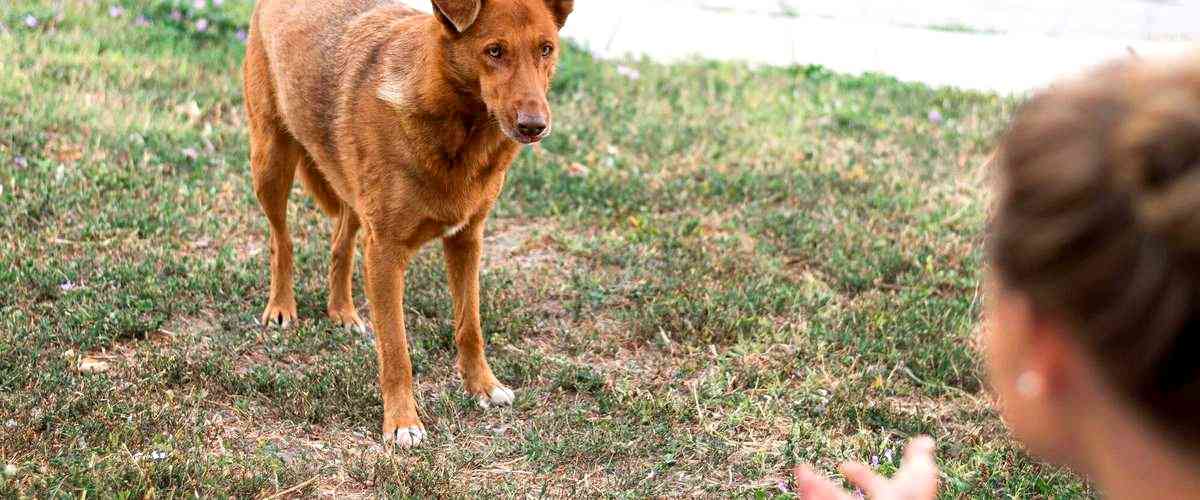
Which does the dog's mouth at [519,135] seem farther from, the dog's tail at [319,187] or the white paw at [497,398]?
the dog's tail at [319,187]

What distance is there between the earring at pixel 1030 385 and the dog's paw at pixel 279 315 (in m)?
4.33

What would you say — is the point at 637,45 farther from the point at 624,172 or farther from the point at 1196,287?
the point at 1196,287

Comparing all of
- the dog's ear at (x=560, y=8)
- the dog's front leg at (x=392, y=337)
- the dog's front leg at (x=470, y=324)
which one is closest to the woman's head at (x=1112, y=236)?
the dog's ear at (x=560, y=8)

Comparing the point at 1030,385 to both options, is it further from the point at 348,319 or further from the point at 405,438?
the point at 348,319

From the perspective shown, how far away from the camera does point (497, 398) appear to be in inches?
177

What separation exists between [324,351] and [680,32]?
17.4 ft

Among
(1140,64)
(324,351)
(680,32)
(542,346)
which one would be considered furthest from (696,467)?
(680,32)

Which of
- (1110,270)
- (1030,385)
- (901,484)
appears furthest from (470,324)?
(1110,270)

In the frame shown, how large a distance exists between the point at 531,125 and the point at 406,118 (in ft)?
1.73

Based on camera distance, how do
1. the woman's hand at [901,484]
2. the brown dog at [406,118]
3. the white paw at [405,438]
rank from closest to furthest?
the woman's hand at [901,484]
the brown dog at [406,118]
the white paw at [405,438]

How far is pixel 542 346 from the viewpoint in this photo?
195 inches

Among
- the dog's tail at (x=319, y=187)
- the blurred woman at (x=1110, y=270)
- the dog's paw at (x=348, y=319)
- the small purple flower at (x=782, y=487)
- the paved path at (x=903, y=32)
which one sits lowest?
the dog's paw at (x=348, y=319)

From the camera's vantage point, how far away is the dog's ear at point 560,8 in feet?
13.3

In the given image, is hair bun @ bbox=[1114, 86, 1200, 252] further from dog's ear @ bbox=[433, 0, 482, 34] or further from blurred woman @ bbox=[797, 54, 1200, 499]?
dog's ear @ bbox=[433, 0, 482, 34]
